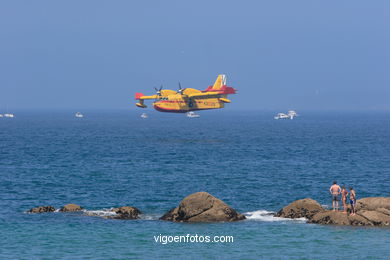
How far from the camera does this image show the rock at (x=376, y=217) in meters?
44.1

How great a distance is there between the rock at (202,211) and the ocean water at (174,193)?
984 millimetres

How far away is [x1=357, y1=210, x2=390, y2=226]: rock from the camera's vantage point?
4412cm

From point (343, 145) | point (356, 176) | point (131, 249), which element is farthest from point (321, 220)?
point (343, 145)

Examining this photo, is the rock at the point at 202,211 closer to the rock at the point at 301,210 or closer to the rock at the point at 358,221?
the rock at the point at 301,210

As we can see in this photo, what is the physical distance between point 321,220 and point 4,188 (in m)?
32.7

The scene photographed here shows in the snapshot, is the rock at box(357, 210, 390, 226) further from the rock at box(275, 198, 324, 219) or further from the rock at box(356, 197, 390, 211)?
the rock at box(275, 198, 324, 219)

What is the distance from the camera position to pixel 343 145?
428 feet

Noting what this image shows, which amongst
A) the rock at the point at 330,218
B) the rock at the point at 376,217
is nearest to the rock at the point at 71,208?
the rock at the point at 330,218

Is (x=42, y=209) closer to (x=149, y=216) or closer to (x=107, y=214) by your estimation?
(x=107, y=214)

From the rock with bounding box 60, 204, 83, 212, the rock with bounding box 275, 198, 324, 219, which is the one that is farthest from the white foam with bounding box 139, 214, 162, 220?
the rock with bounding box 275, 198, 324, 219

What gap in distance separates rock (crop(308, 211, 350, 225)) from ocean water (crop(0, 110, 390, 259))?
0.98 metres

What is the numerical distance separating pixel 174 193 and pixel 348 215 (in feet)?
69.0

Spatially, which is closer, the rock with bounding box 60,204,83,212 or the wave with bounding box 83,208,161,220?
the wave with bounding box 83,208,161,220

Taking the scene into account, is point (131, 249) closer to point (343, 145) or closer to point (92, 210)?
point (92, 210)
